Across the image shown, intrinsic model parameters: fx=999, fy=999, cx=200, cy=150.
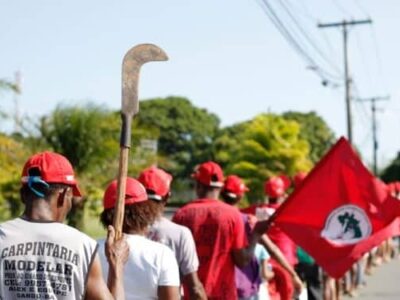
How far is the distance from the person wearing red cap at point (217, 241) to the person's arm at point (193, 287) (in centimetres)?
93

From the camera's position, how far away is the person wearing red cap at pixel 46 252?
3.96m

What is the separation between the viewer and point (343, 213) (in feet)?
26.9

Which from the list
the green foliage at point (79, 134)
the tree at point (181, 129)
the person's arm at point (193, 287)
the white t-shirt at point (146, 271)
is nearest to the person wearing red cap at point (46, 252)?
the white t-shirt at point (146, 271)

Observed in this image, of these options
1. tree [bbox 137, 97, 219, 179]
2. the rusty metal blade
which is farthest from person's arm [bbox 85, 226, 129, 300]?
tree [bbox 137, 97, 219, 179]

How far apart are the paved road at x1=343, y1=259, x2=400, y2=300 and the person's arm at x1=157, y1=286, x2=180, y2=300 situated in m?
11.8

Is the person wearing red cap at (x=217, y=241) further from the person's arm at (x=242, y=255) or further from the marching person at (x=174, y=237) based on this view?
the marching person at (x=174, y=237)

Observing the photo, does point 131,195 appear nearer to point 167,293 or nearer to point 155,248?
point 155,248

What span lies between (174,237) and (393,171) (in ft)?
262

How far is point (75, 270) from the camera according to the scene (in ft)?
13.0

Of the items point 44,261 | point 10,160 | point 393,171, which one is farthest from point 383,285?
point 393,171

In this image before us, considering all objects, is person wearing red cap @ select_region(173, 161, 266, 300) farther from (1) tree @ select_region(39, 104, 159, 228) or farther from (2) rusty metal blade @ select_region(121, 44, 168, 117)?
(1) tree @ select_region(39, 104, 159, 228)

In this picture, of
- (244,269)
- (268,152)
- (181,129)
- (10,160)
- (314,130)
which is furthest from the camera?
(181,129)

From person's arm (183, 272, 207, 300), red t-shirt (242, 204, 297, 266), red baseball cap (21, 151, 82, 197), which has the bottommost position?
red t-shirt (242, 204, 297, 266)

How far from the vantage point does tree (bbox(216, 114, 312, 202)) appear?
49.4 m
